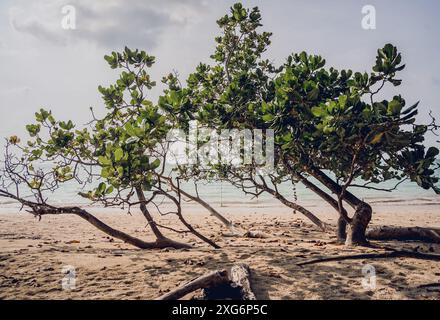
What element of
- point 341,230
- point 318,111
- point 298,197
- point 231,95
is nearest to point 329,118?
point 318,111

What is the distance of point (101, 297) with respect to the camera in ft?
14.0

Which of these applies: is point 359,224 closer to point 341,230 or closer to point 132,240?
point 341,230

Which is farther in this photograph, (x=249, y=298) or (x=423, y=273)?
(x=423, y=273)

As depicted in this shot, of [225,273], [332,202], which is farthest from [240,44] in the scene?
[225,273]

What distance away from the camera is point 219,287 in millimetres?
4273

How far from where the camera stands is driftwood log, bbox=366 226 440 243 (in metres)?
7.68

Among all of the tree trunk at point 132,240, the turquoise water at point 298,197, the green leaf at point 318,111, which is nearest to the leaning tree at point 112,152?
the tree trunk at point 132,240

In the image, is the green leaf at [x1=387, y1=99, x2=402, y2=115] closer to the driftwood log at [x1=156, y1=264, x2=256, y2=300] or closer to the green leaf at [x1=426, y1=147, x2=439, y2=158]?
the green leaf at [x1=426, y1=147, x2=439, y2=158]

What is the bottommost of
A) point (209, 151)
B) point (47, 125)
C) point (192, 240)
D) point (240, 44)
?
point (192, 240)

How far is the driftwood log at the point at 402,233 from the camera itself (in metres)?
7.68

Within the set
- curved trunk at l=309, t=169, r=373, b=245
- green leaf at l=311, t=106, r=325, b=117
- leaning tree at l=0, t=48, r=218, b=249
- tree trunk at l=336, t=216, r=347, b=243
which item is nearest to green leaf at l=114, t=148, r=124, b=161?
leaning tree at l=0, t=48, r=218, b=249

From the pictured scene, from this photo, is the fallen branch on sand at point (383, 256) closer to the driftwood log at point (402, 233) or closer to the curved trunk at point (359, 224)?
the curved trunk at point (359, 224)

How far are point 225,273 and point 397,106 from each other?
3.68 metres
